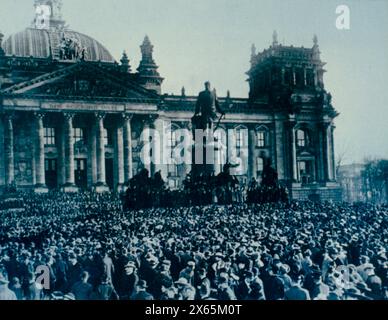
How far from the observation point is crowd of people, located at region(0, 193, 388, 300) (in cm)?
1317

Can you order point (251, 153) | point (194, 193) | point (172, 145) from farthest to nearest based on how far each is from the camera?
point (251, 153) → point (172, 145) → point (194, 193)

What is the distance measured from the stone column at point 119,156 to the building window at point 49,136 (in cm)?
629

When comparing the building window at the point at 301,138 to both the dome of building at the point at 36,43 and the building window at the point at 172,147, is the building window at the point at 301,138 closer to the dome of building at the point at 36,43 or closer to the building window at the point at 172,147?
the building window at the point at 172,147

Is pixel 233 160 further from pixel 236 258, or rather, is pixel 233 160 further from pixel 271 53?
pixel 236 258

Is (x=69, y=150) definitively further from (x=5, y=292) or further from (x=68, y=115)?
(x=5, y=292)

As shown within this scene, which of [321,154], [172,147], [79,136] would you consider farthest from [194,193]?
[321,154]

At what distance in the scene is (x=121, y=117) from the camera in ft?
172

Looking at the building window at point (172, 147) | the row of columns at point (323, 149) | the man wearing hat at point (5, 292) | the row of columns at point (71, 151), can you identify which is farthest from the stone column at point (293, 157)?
the man wearing hat at point (5, 292)

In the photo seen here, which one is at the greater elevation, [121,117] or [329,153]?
[121,117]

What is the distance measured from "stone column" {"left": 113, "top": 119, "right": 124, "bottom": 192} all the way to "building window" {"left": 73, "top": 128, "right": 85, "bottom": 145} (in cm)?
340

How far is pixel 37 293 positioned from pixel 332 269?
8.28 m

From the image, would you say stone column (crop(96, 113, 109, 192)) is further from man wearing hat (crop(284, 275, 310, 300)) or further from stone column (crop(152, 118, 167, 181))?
man wearing hat (crop(284, 275, 310, 300))

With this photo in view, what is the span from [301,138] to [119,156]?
24.3m

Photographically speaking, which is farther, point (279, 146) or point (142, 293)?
point (279, 146)
